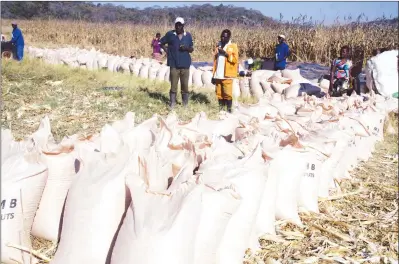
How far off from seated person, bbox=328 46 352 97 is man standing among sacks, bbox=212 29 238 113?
1726mm

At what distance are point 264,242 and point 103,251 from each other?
3.02 feet

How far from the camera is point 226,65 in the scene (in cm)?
595

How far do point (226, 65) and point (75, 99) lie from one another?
2315mm

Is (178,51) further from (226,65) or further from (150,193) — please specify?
(150,193)

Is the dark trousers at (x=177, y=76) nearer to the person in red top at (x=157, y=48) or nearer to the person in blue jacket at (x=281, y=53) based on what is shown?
the person in blue jacket at (x=281, y=53)

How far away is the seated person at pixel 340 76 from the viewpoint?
21.9 feet

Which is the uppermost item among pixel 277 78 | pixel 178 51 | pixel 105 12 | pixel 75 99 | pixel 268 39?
pixel 105 12

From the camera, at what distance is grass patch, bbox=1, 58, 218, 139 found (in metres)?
5.08

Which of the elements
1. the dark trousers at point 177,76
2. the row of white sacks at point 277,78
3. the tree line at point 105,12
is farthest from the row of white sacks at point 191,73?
the tree line at point 105,12

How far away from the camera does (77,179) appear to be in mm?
1846

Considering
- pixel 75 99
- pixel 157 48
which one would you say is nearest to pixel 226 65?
pixel 75 99

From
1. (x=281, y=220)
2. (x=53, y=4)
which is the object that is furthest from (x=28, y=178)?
(x=53, y=4)

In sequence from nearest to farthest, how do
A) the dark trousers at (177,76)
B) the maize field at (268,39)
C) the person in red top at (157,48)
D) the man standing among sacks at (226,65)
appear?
the man standing among sacks at (226,65) → the dark trousers at (177,76) → the person in red top at (157,48) → the maize field at (268,39)

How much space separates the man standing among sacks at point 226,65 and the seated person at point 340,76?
1726 millimetres
